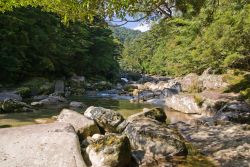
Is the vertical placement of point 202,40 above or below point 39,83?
above

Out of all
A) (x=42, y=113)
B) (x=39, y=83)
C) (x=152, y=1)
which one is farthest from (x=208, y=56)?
(x=152, y=1)

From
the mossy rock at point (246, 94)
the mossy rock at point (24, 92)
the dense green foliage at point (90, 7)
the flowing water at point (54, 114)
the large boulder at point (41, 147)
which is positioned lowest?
the flowing water at point (54, 114)

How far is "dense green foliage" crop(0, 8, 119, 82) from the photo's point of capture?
23.4m

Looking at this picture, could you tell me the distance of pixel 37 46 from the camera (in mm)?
26578

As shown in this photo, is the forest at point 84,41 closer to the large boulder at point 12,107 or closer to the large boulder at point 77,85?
the large boulder at point 77,85

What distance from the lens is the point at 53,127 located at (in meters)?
8.48

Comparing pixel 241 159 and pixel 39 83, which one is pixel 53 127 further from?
pixel 39 83

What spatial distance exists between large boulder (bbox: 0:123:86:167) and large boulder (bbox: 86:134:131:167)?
0.43 metres

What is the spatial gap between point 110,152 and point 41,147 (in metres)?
1.51

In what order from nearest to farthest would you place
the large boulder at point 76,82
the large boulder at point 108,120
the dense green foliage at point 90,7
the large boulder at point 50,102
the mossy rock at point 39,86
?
the dense green foliage at point 90,7 → the large boulder at point 108,120 → the large boulder at point 50,102 → the mossy rock at point 39,86 → the large boulder at point 76,82

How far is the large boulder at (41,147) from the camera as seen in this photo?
6.65 metres

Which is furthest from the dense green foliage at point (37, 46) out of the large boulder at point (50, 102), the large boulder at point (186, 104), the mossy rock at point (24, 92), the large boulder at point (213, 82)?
the large boulder at point (213, 82)

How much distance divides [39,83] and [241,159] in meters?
20.3

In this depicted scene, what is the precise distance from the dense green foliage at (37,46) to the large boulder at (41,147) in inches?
466
